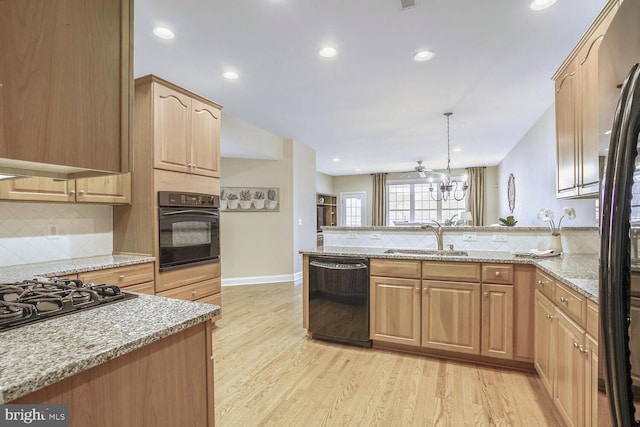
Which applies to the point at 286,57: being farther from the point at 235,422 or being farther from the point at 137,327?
the point at 235,422

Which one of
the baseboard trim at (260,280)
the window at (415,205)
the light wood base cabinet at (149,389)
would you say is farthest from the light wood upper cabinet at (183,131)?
the window at (415,205)

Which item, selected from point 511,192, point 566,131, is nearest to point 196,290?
point 566,131

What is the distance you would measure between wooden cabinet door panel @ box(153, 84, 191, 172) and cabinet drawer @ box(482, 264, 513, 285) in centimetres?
270

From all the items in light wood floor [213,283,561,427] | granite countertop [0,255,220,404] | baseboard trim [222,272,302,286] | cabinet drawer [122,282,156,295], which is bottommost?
light wood floor [213,283,561,427]

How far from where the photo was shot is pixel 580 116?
1.88 meters

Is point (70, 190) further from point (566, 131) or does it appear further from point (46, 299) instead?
point (566, 131)

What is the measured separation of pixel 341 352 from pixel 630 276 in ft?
8.05

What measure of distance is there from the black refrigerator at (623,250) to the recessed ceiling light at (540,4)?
1904mm

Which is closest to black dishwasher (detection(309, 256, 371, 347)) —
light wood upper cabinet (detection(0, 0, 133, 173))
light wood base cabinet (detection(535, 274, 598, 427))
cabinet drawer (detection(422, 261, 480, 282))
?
cabinet drawer (detection(422, 261, 480, 282))

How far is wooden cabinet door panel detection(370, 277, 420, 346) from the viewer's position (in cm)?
260

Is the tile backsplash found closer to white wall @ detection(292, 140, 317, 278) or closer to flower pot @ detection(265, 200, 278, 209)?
flower pot @ detection(265, 200, 278, 209)

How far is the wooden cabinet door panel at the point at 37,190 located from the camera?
82.4 inches

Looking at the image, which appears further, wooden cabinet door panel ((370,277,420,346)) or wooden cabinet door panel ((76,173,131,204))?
wooden cabinet door panel ((370,277,420,346))

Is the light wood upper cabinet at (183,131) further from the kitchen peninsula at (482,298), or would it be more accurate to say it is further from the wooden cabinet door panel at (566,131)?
the wooden cabinet door panel at (566,131)
